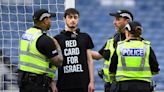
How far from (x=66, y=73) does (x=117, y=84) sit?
23.8 inches

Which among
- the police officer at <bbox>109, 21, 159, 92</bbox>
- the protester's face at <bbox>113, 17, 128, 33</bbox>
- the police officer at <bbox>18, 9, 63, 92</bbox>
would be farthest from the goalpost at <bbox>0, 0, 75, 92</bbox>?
the police officer at <bbox>109, 21, 159, 92</bbox>

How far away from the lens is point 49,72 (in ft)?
17.4

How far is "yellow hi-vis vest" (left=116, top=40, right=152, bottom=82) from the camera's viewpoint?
5074mm

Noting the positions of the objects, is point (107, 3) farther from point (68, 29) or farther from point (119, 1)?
point (68, 29)

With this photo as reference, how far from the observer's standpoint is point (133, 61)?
5.08 m

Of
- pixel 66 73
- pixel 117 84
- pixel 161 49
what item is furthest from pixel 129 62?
pixel 161 49

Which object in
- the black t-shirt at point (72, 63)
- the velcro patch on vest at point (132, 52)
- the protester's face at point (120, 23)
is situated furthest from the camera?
the protester's face at point (120, 23)

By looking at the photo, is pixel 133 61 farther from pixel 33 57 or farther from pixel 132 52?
pixel 33 57

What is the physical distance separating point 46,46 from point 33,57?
0.58 ft

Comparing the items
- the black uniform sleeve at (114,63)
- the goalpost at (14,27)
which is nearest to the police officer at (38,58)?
the black uniform sleeve at (114,63)

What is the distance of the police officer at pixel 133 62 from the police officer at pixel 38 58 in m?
0.60

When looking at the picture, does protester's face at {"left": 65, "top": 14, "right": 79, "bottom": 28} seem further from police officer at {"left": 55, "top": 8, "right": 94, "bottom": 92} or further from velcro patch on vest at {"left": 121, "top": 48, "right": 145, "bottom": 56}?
velcro patch on vest at {"left": 121, "top": 48, "right": 145, "bottom": 56}

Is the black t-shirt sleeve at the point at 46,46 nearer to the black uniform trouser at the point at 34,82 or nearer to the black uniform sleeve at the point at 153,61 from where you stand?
the black uniform trouser at the point at 34,82

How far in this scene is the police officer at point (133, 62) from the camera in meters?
5.08
